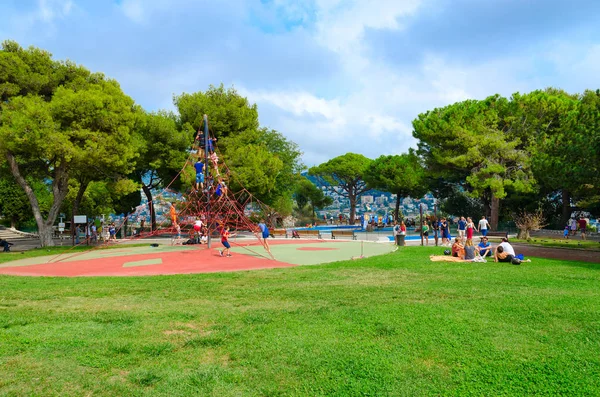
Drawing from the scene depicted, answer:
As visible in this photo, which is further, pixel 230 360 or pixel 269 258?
pixel 269 258

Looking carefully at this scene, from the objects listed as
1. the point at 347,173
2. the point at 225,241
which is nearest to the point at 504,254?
the point at 225,241

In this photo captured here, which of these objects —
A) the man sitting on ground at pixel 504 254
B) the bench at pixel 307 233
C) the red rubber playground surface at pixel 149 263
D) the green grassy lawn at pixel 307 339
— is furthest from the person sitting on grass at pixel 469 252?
the bench at pixel 307 233

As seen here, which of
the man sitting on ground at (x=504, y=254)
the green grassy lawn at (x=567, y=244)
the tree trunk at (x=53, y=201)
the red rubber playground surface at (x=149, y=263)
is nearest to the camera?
the man sitting on ground at (x=504, y=254)

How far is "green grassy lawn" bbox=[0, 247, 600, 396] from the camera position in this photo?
14.5ft

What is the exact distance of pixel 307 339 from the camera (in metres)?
5.79

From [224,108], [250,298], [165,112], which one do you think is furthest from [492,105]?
[250,298]

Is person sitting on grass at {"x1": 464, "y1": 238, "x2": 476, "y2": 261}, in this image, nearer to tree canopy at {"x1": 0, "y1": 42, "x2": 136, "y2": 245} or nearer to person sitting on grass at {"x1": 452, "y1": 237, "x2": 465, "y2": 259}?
person sitting on grass at {"x1": 452, "y1": 237, "x2": 465, "y2": 259}

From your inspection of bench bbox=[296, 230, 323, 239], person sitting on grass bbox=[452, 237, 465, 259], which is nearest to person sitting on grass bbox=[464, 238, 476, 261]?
person sitting on grass bbox=[452, 237, 465, 259]

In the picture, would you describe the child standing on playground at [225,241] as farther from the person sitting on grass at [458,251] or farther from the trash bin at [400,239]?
the trash bin at [400,239]

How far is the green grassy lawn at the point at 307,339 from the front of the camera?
174 inches

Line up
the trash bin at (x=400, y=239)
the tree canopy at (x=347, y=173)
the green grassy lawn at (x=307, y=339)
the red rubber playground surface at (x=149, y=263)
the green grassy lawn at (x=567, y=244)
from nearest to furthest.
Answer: the green grassy lawn at (x=307, y=339) → the red rubber playground surface at (x=149, y=263) → the green grassy lawn at (x=567, y=244) → the trash bin at (x=400, y=239) → the tree canopy at (x=347, y=173)

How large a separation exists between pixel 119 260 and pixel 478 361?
647 inches

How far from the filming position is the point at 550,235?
31.2 m

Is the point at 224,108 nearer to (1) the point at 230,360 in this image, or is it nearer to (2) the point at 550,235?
(2) the point at 550,235
